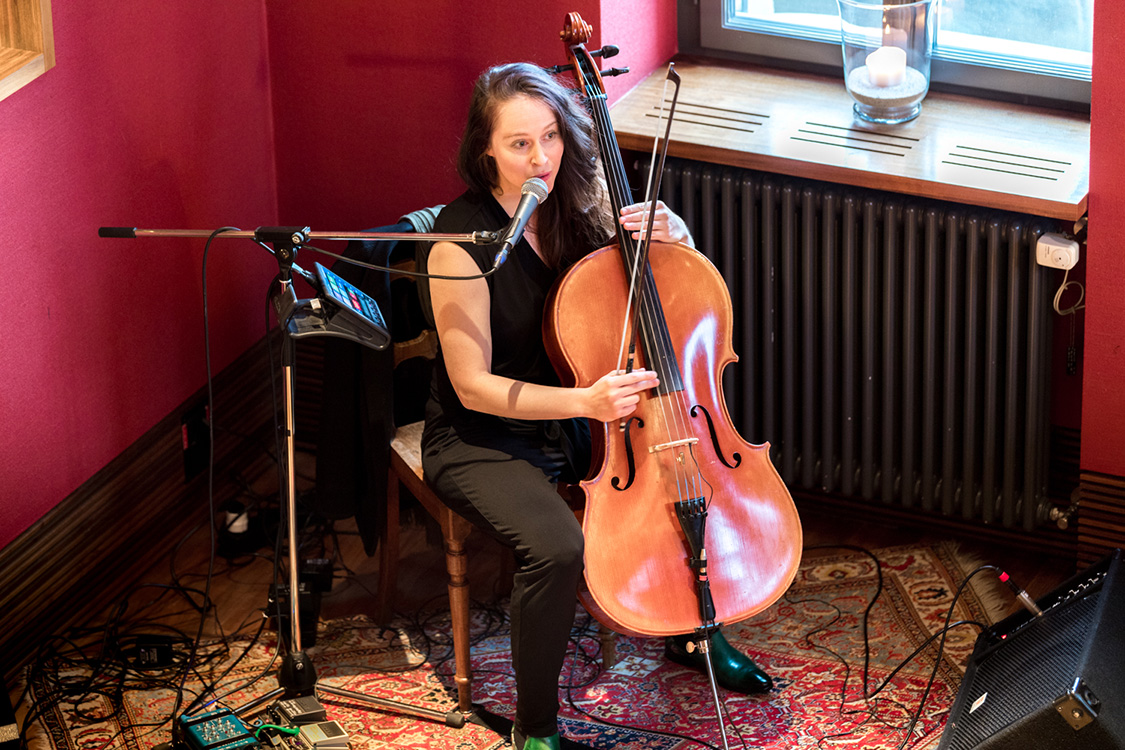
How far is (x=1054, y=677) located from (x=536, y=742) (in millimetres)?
866

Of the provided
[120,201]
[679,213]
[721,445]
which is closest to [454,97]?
[679,213]

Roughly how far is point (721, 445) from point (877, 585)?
32.0 inches

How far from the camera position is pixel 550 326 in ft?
7.62

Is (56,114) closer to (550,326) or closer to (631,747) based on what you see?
(550,326)

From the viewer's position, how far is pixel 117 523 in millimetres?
3000

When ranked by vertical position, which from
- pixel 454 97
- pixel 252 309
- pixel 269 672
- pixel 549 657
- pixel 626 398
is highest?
pixel 454 97

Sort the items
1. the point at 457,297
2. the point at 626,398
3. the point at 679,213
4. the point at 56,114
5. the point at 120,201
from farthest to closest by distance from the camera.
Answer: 1. the point at 679,213
2. the point at 120,201
3. the point at 56,114
4. the point at 457,297
5. the point at 626,398

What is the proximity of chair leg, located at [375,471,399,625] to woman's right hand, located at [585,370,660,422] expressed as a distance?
657 millimetres

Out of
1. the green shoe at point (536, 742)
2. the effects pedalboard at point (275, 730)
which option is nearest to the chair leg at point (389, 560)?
the effects pedalboard at point (275, 730)

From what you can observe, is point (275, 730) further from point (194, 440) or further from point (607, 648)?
point (194, 440)

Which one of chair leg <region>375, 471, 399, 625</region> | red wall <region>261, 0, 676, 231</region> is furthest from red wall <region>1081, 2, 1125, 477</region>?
chair leg <region>375, 471, 399, 625</region>

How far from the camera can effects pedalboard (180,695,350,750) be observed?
2.41 m

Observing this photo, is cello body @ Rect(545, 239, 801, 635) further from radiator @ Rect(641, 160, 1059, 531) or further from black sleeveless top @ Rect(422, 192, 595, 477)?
radiator @ Rect(641, 160, 1059, 531)

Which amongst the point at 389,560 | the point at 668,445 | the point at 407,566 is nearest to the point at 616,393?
the point at 668,445
